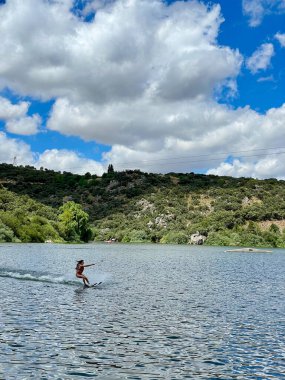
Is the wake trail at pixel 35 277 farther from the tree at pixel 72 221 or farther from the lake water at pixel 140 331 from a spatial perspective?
the tree at pixel 72 221

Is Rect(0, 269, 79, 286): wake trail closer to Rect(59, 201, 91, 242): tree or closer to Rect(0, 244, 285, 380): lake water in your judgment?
Rect(0, 244, 285, 380): lake water

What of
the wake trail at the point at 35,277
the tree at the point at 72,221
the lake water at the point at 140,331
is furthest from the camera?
the tree at the point at 72,221

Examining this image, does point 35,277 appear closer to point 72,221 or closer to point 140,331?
point 140,331

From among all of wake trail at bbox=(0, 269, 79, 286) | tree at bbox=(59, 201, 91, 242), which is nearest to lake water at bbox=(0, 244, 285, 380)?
wake trail at bbox=(0, 269, 79, 286)

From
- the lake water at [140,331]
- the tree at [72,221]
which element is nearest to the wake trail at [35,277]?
the lake water at [140,331]

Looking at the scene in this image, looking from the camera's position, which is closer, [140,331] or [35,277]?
[140,331]

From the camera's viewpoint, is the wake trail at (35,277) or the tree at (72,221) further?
the tree at (72,221)

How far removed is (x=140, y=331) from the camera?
2570cm

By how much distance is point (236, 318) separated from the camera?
3061cm

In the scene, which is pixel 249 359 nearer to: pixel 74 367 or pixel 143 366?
pixel 143 366

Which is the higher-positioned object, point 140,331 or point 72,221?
point 72,221

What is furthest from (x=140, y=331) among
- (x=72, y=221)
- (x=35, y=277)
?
(x=72, y=221)

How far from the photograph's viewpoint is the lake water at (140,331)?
1880cm

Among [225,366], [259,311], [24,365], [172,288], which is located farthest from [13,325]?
[172,288]
